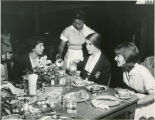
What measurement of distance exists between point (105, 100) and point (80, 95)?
0.18m

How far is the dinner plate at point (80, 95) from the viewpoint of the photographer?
5.79 ft

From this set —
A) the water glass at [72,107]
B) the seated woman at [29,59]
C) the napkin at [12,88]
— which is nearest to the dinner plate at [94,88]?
the water glass at [72,107]

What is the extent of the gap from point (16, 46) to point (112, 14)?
66.4 inches

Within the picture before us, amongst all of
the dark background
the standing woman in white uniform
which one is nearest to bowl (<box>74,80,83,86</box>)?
the standing woman in white uniform

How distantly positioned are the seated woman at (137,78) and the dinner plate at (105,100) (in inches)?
10.9

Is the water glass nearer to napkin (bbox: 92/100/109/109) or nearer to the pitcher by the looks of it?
napkin (bbox: 92/100/109/109)

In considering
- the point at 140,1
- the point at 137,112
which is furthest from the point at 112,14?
the point at 137,112

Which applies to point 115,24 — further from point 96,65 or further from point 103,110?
point 103,110

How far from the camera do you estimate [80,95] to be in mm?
1827

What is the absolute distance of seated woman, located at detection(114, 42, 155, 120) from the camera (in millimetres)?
1979

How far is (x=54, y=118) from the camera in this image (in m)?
1.50

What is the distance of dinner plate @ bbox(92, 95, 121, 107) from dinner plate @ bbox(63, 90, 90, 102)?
0.21 feet

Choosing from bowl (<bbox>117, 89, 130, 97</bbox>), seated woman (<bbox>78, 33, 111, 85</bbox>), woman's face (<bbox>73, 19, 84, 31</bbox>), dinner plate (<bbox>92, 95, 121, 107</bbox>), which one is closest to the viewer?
dinner plate (<bbox>92, 95, 121, 107</bbox>)

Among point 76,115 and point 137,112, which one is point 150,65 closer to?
point 137,112
